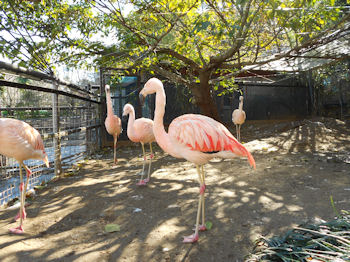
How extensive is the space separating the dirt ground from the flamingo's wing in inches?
35.8

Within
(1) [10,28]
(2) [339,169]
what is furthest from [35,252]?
(2) [339,169]

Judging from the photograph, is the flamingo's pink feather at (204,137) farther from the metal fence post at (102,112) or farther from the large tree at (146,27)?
the metal fence post at (102,112)

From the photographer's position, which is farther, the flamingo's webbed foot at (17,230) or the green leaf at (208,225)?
the green leaf at (208,225)

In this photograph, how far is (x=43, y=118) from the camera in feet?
15.2

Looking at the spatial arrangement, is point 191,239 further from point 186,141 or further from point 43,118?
point 43,118

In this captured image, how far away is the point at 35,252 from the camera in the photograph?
87.5 inches

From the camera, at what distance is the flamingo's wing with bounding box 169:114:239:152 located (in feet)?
8.46

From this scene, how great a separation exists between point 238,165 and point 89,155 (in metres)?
4.25

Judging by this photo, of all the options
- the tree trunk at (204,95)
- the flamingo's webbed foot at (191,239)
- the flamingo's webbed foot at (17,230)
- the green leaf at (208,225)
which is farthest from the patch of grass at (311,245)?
the tree trunk at (204,95)

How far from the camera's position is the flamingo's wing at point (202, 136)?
258 centimetres

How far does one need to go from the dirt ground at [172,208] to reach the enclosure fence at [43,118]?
419 millimetres

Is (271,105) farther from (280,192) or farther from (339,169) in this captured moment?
(280,192)

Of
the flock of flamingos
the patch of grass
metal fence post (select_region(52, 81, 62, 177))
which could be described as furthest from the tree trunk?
the patch of grass

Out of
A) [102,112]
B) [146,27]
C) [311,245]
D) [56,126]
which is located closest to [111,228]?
[311,245]
